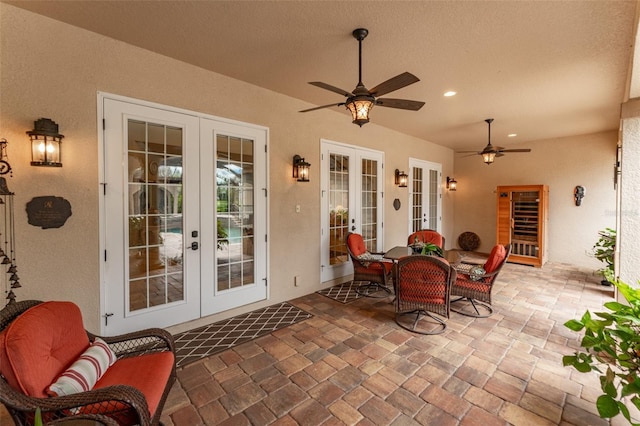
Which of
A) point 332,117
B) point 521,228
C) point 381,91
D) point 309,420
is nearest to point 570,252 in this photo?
point 521,228

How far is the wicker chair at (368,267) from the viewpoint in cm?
441

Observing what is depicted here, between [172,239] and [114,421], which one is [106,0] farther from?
[114,421]

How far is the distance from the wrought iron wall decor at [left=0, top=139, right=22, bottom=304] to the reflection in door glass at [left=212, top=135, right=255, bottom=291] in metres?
1.76

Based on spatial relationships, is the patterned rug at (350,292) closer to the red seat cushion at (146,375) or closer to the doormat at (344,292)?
the doormat at (344,292)

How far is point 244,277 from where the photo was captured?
155 inches

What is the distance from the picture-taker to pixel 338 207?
5.22m

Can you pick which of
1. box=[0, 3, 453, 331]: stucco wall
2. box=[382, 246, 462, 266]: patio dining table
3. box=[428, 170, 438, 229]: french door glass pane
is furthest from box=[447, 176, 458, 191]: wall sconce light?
box=[0, 3, 453, 331]: stucco wall

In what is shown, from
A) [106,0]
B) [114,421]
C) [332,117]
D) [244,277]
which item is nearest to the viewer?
[114,421]

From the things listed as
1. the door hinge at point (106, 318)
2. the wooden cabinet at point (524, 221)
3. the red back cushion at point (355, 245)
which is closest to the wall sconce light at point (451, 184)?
the wooden cabinet at point (524, 221)

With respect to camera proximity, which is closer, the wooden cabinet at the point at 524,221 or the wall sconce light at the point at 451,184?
the wooden cabinet at the point at 524,221

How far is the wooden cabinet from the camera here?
21.4 ft

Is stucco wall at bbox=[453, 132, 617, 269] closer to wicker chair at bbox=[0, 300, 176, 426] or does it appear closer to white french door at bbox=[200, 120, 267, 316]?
white french door at bbox=[200, 120, 267, 316]

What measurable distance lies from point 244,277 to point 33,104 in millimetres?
2772

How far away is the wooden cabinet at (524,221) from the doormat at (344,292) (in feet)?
14.3
